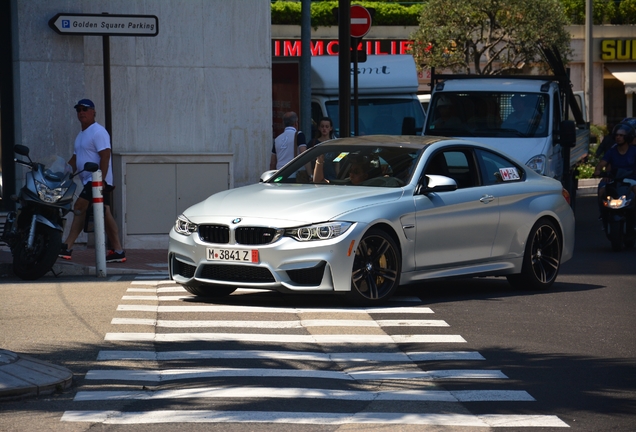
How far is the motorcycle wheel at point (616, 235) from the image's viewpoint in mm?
16734

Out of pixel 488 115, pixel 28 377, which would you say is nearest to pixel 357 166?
pixel 28 377

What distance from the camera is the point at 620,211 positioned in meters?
16.8

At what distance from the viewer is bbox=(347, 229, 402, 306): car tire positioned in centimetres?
1048

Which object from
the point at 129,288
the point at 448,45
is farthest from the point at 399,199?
the point at 448,45

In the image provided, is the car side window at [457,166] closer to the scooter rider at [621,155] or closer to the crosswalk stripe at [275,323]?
the crosswalk stripe at [275,323]

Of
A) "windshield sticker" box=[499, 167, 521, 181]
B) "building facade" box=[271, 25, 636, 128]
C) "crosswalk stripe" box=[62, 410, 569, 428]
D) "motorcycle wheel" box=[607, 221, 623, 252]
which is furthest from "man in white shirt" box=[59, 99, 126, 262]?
"building facade" box=[271, 25, 636, 128]

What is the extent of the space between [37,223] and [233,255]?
302 cm

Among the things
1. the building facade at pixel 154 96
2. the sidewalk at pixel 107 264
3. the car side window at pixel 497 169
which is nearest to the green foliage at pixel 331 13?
the building facade at pixel 154 96

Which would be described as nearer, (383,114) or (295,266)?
(295,266)

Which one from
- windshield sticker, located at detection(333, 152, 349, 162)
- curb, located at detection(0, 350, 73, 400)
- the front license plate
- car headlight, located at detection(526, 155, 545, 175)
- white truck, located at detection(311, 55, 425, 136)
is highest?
white truck, located at detection(311, 55, 425, 136)

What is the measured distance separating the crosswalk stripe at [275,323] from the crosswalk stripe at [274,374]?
1.85 m

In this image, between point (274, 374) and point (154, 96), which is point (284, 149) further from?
point (274, 374)

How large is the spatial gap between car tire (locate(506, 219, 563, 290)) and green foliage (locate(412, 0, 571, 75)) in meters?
28.5

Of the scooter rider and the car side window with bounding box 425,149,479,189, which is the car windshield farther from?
the scooter rider
